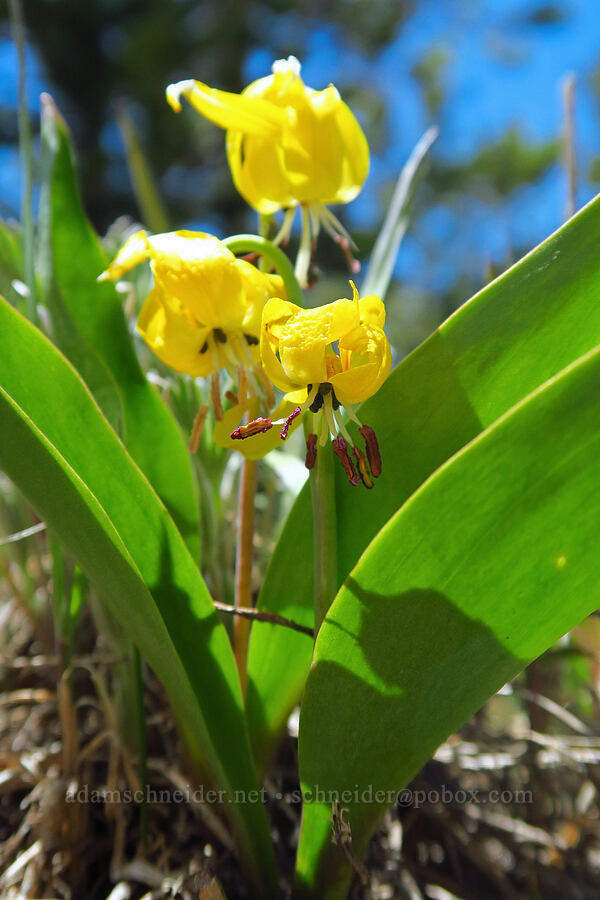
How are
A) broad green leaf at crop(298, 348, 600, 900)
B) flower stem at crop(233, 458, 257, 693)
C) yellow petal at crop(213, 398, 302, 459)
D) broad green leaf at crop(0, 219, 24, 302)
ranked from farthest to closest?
broad green leaf at crop(0, 219, 24, 302), flower stem at crop(233, 458, 257, 693), yellow petal at crop(213, 398, 302, 459), broad green leaf at crop(298, 348, 600, 900)

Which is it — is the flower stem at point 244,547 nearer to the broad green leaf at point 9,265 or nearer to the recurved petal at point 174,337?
the recurved petal at point 174,337

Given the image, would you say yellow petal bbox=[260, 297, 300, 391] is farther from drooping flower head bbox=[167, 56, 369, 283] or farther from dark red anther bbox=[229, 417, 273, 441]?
drooping flower head bbox=[167, 56, 369, 283]

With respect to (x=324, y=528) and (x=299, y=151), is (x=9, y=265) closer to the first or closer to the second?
(x=299, y=151)

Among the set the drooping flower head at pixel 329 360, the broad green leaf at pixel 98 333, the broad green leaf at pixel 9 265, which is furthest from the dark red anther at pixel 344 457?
the broad green leaf at pixel 9 265

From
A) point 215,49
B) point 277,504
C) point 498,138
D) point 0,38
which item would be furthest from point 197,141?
point 277,504

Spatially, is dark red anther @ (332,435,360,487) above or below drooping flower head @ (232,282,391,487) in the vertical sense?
below

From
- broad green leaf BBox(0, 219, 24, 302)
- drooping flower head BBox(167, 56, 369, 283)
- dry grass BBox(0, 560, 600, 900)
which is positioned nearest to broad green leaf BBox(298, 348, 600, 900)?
dry grass BBox(0, 560, 600, 900)

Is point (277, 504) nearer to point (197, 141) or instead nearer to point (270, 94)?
point (270, 94)
